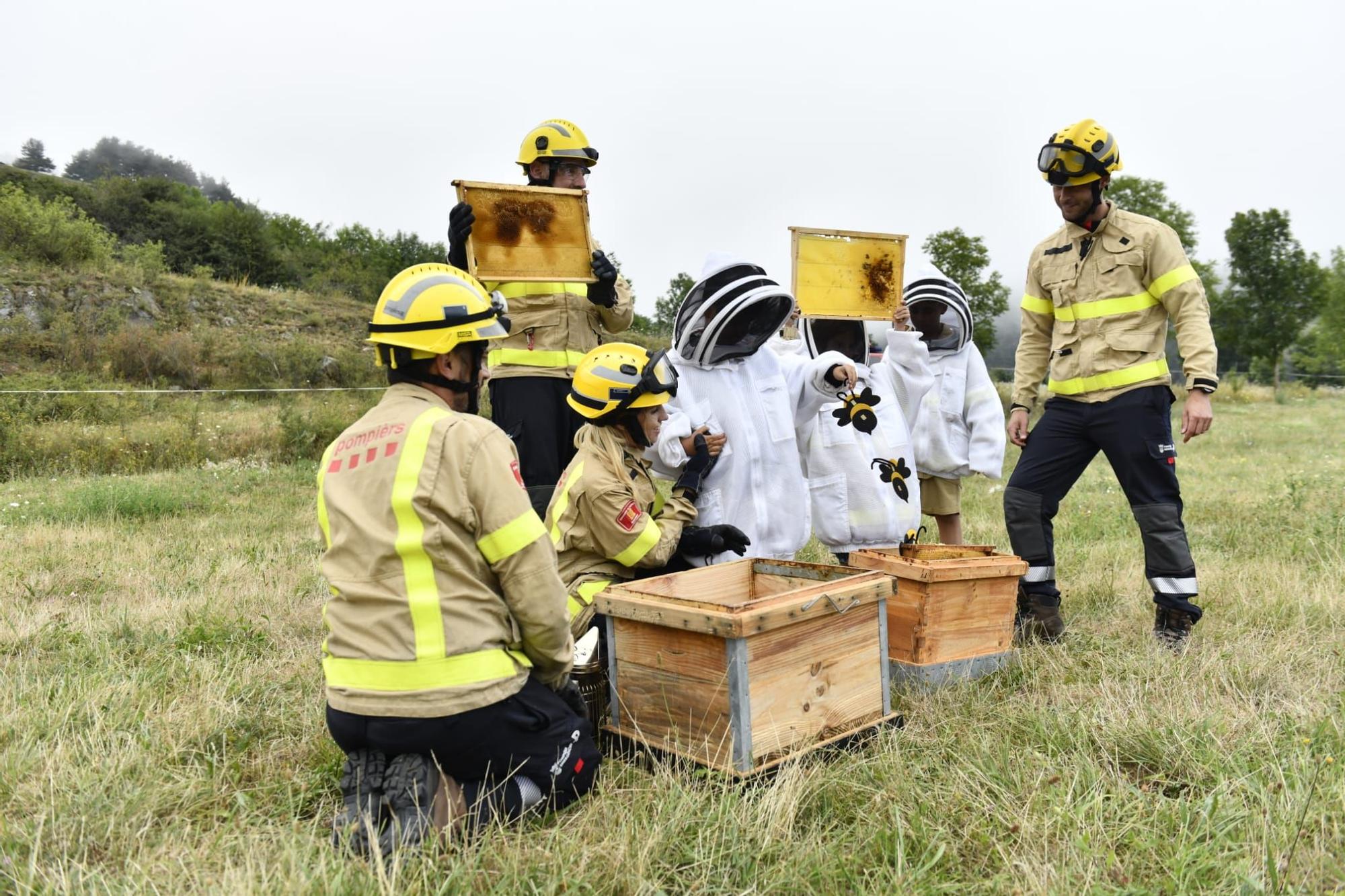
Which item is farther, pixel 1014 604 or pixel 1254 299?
pixel 1254 299

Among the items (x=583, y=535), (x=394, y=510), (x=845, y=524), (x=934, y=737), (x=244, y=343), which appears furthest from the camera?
(x=244, y=343)

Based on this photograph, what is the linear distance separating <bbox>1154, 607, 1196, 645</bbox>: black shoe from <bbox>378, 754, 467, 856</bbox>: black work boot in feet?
12.3

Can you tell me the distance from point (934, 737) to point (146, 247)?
106 ft

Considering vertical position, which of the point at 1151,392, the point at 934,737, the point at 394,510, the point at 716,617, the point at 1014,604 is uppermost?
the point at 1151,392

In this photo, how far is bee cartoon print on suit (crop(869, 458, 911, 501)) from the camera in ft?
18.2

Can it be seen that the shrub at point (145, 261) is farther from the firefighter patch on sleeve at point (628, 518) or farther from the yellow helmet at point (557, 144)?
the firefighter patch on sleeve at point (628, 518)

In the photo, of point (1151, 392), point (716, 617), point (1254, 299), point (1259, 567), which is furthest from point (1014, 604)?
point (1254, 299)

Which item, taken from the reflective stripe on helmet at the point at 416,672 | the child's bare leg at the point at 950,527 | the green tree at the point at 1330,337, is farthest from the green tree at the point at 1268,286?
the reflective stripe on helmet at the point at 416,672

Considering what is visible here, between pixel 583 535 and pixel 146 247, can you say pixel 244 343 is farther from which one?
pixel 583 535

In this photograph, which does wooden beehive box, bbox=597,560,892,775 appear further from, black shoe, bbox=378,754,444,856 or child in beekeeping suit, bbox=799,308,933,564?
child in beekeeping suit, bbox=799,308,933,564

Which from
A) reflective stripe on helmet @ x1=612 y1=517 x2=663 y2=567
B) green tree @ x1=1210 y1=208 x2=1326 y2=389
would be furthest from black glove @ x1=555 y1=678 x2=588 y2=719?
green tree @ x1=1210 y1=208 x2=1326 y2=389

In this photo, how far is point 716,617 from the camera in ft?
11.1

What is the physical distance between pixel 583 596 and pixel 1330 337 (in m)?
73.4

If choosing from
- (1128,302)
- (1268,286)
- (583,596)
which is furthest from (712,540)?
(1268,286)
